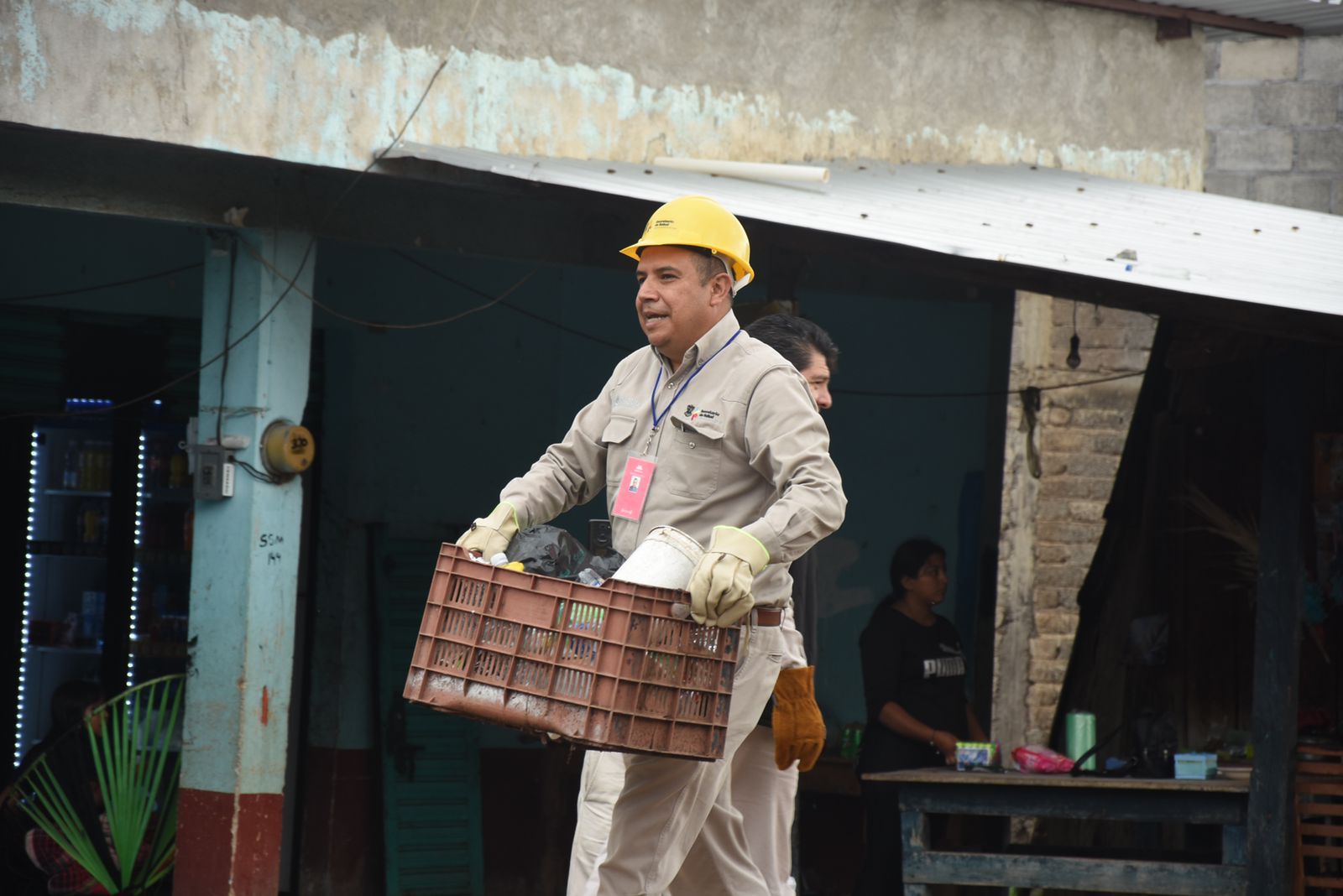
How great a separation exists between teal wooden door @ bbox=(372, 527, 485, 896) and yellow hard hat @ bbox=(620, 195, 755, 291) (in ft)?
17.2

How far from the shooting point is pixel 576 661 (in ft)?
12.4

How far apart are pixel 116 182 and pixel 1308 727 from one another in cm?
528

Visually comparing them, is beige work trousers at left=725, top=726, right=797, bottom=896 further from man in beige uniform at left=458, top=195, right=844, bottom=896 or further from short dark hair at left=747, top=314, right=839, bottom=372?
short dark hair at left=747, top=314, right=839, bottom=372

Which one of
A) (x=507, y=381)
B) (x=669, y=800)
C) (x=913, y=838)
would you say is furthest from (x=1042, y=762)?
(x=507, y=381)

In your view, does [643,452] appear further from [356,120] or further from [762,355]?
[356,120]

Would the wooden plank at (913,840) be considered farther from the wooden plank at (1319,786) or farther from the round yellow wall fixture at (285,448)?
the round yellow wall fixture at (285,448)

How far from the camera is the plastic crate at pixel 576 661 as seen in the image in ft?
12.2

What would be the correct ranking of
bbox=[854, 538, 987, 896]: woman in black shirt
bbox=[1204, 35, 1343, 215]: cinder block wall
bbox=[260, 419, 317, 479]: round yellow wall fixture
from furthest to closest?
bbox=[1204, 35, 1343, 215]: cinder block wall < bbox=[854, 538, 987, 896]: woman in black shirt < bbox=[260, 419, 317, 479]: round yellow wall fixture

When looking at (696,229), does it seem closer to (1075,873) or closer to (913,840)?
(913,840)

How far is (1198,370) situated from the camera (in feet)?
27.1

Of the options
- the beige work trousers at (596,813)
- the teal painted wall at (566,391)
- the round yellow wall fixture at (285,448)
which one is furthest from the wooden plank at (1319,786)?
the round yellow wall fixture at (285,448)

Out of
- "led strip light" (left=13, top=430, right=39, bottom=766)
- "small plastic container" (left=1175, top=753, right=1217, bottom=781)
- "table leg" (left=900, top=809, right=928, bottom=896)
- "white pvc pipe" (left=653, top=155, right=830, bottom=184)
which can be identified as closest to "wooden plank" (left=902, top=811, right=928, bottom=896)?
"table leg" (left=900, top=809, right=928, bottom=896)

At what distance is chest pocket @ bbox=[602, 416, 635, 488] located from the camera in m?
4.52

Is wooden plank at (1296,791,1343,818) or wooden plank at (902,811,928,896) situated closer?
wooden plank at (1296,791,1343,818)
